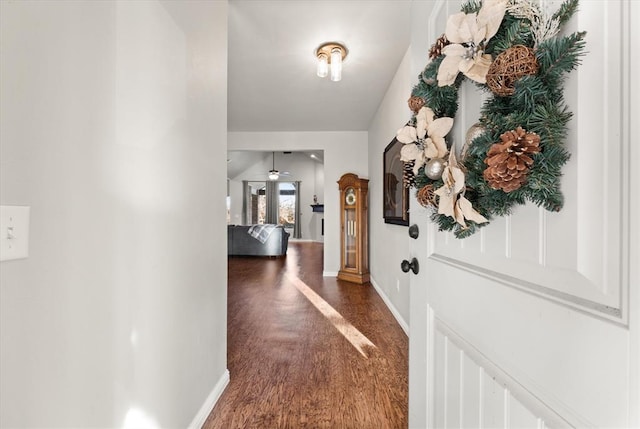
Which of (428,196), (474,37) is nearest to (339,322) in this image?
(428,196)

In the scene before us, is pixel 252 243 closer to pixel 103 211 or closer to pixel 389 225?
pixel 389 225

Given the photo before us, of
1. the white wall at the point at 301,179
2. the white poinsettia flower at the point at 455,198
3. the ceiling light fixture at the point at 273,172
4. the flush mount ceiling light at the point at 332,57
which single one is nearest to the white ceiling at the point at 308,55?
the flush mount ceiling light at the point at 332,57

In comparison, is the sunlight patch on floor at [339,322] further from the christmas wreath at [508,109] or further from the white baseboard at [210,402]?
the christmas wreath at [508,109]

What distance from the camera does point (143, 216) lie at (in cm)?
101

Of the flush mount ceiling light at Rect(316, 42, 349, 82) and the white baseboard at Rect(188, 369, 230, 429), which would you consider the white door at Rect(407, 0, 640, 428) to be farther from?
the flush mount ceiling light at Rect(316, 42, 349, 82)

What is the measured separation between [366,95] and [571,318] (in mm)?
3353

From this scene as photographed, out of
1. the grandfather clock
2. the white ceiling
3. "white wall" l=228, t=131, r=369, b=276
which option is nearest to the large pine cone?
the white ceiling

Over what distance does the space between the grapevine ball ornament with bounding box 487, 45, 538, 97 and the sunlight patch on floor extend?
2009 mm

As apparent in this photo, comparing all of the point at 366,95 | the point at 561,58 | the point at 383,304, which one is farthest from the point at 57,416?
the point at 366,95

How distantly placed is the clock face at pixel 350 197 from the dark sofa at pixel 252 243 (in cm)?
264

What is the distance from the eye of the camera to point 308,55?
2547 mm

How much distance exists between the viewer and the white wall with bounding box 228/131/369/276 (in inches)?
189

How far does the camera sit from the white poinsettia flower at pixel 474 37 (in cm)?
60

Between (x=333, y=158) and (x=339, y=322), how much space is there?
9.50 feet
